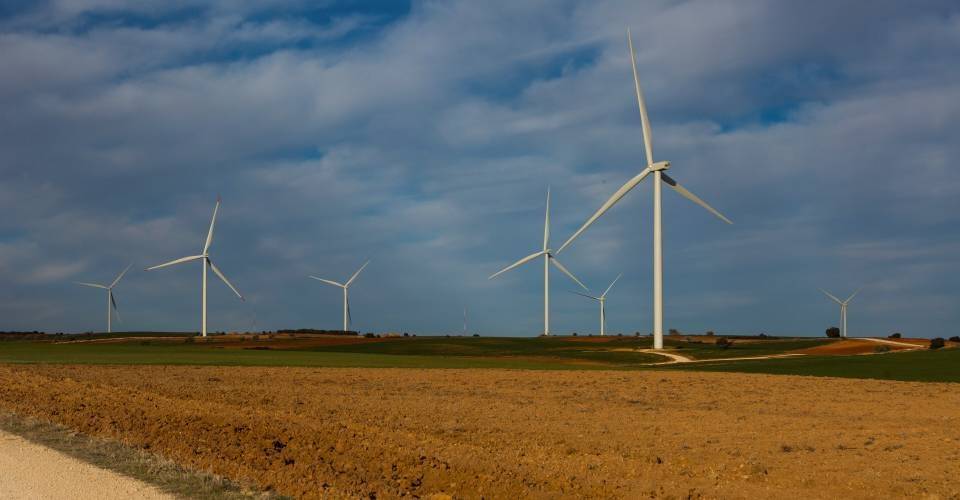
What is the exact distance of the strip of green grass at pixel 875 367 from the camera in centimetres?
4962

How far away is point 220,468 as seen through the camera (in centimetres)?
1669

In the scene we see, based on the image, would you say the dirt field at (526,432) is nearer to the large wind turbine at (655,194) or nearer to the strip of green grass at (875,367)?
the strip of green grass at (875,367)

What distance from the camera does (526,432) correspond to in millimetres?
24812

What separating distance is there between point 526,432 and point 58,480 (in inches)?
518

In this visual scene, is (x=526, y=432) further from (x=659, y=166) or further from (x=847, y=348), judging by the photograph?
(x=847, y=348)

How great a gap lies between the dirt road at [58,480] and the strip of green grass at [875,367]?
1708 inches

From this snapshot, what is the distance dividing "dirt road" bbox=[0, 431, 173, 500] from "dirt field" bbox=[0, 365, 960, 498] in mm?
2037

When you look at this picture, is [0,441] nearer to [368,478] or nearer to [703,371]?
[368,478]

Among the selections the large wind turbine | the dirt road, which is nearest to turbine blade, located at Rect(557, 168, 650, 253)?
the large wind turbine

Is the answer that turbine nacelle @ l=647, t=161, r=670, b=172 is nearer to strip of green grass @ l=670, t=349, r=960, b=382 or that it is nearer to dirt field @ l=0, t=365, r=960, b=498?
strip of green grass @ l=670, t=349, r=960, b=382

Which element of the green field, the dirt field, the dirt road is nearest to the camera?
the dirt road

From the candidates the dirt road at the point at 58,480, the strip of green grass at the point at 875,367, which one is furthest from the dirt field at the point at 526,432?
the strip of green grass at the point at 875,367

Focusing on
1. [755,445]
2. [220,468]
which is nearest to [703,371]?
[755,445]

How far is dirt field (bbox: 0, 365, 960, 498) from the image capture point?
1705 centimetres
